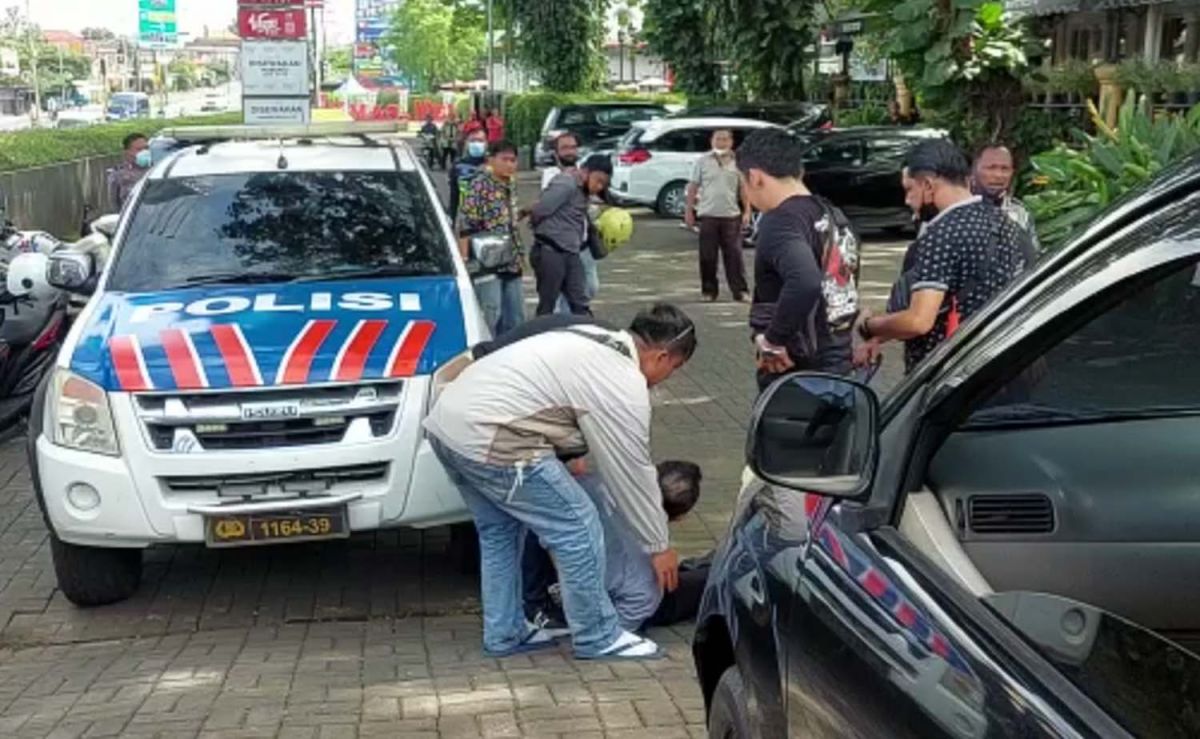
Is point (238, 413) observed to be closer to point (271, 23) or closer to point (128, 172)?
point (128, 172)

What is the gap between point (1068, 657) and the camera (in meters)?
1.83

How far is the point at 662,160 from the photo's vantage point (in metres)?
20.6

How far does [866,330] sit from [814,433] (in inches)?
134

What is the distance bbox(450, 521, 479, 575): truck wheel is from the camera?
5.77 m

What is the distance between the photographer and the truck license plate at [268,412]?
517cm

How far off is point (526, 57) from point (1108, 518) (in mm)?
37660

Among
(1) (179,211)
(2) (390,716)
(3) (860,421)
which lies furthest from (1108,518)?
(1) (179,211)

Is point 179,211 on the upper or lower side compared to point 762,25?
lower

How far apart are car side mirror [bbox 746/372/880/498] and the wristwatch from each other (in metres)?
3.34

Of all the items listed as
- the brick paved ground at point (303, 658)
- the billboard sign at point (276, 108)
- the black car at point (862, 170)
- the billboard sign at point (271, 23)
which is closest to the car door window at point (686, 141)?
the black car at point (862, 170)

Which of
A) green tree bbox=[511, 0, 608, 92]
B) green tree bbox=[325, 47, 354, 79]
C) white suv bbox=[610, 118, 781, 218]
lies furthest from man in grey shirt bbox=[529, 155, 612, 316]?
green tree bbox=[325, 47, 354, 79]

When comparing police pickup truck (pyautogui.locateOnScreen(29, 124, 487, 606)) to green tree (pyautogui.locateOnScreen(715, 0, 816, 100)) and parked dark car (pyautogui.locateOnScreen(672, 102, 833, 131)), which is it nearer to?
parked dark car (pyautogui.locateOnScreen(672, 102, 833, 131))

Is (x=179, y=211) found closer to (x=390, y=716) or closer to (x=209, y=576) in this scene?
(x=209, y=576)

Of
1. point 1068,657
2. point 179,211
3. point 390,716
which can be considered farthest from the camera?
point 179,211
